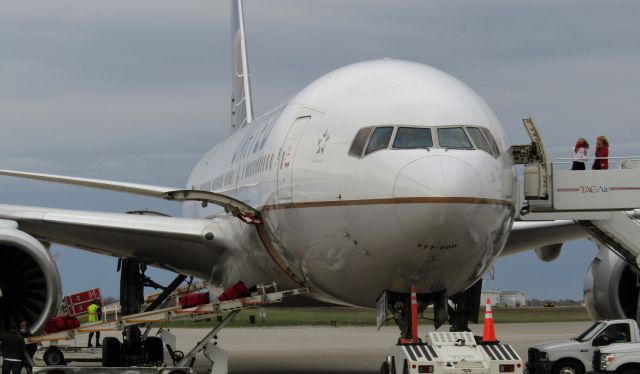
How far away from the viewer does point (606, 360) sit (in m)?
16.0

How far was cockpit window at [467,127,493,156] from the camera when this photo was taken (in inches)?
485

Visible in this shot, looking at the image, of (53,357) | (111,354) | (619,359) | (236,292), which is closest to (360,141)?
(236,292)

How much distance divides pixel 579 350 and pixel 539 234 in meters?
1.92

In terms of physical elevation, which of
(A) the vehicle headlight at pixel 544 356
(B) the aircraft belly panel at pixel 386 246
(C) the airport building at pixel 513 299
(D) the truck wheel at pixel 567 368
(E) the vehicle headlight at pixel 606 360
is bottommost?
(C) the airport building at pixel 513 299

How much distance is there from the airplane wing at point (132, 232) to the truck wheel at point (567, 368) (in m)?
5.57

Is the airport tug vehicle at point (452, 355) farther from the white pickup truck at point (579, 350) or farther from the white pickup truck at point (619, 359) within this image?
the white pickup truck at point (579, 350)

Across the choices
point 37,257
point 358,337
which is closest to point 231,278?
point 37,257

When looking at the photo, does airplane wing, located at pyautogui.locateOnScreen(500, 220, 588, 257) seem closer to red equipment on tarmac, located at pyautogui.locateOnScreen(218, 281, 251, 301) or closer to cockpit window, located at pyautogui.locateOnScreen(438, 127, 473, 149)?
red equipment on tarmac, located at pyautogui.locateOnScreen(218, 281, 251, 301)

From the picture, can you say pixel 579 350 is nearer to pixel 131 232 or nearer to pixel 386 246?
pixel 386 246

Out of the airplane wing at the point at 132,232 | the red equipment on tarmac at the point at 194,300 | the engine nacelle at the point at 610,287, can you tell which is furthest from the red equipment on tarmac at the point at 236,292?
the engine nacelle at the point at 610,287

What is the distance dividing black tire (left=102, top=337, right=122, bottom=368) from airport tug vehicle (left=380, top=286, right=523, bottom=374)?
8118mm

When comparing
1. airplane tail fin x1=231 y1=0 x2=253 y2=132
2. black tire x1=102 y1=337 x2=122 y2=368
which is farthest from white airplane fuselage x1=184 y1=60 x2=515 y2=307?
airplane tail fin x1=231 y1=0 x2=253 y2=132

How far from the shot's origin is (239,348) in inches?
1163

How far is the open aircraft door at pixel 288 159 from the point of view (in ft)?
44.7
